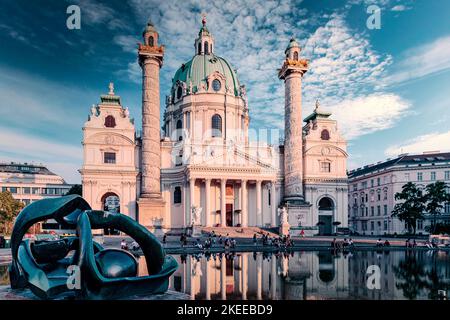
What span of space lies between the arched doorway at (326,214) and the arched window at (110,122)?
35.0m

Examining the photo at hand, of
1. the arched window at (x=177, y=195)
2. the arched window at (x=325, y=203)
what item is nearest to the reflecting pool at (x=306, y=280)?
the arched window at (x=177, y=195)

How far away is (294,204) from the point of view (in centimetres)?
5331

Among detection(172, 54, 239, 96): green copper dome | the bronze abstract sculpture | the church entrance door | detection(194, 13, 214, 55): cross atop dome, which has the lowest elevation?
the church entrance door

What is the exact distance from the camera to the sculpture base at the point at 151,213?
48.3 m

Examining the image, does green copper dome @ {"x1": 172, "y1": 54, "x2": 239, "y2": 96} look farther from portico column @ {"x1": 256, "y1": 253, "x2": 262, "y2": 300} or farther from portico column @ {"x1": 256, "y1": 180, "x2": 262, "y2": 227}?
portico column @ {"x1": 256, "y1": 253, "x2": 262, "y2": 300}

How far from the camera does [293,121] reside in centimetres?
5519

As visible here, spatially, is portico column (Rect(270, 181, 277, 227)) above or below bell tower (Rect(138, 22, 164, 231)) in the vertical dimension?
below

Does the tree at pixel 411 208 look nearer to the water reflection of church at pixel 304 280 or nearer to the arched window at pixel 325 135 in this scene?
the arched window at pixel 325 135

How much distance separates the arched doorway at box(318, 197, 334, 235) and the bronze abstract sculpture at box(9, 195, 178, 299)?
171 feet

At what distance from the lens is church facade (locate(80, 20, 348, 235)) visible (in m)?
50.5

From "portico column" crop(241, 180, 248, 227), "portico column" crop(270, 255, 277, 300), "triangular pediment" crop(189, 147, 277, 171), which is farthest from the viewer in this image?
"portico column" crop(241, 180, 248, 227)

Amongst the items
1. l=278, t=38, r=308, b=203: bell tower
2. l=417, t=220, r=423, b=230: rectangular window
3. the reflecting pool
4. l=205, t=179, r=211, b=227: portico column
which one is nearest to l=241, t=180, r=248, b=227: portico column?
l=205, t=179, r=211, b=227: portico column
